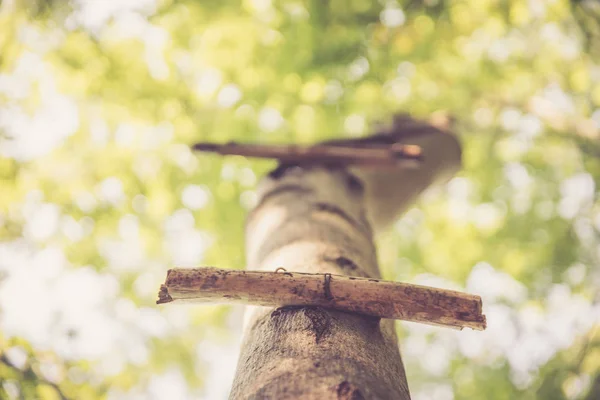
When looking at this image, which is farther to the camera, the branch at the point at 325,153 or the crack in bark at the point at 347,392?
the branch at the point at 325,153

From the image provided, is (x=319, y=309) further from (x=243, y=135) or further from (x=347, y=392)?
(x=243, y=135)

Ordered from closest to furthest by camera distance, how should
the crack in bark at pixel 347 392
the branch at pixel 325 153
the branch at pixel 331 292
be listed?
the crack in bark at pixel 347 392
the branch at pixel 331 292
the branch at pixel 325 153

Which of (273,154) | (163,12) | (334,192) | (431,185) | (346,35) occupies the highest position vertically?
(163,12)

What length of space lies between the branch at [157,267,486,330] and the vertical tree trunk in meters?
0.04

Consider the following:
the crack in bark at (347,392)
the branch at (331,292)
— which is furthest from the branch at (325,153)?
the crack in bark at (347,392)

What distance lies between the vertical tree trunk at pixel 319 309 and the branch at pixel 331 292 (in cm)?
4

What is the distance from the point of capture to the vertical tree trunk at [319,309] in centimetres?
87

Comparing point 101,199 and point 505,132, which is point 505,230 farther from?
point 101,199

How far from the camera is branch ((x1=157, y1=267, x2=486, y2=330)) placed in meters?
1.03

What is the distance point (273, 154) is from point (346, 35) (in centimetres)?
135

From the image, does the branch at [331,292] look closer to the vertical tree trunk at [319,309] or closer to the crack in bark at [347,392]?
the vertical tree trunk at [319,309]

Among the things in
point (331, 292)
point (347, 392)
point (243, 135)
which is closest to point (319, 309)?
point (331, 292)

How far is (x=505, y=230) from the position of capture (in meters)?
4.94

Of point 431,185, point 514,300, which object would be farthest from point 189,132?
point 514,300
